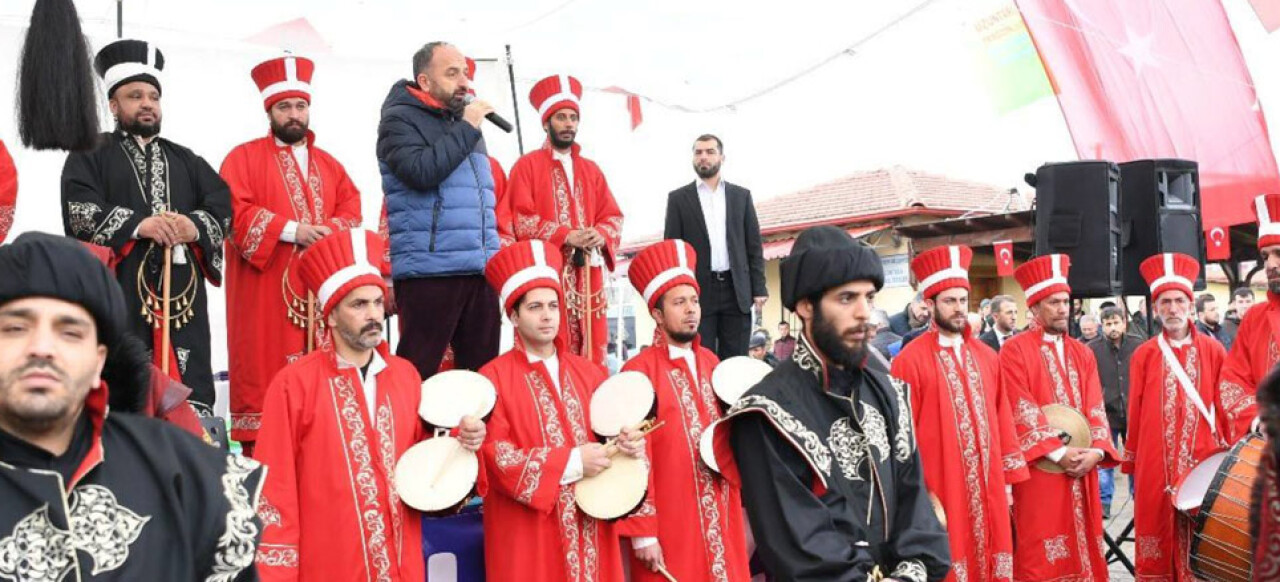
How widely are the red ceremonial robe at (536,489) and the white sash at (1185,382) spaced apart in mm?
3952

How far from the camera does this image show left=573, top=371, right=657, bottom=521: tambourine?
4.28 metres

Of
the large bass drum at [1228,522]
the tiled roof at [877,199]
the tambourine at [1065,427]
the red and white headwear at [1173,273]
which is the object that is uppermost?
the tiled roof at [877,199]

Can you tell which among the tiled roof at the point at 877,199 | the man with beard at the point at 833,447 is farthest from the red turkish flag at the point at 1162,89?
the tiled roof at the point at 877,199

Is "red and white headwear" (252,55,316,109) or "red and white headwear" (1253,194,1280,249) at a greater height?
"red and white headwear" (252,55,316,109)

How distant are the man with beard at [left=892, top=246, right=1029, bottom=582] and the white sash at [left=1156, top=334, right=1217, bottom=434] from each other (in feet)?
4.41

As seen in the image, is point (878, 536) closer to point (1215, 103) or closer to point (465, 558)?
point (465, 558)

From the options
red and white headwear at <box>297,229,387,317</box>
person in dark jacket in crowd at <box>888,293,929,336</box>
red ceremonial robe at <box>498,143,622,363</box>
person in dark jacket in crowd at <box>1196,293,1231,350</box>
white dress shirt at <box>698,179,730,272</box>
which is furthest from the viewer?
person in dark jacket in crowd at <box>1196,293,1231,350</box>

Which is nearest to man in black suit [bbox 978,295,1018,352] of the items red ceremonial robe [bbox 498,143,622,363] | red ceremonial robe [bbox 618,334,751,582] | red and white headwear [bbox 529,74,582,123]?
red ceremonial robe [bbox 498,143,622,363]

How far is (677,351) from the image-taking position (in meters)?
5.08

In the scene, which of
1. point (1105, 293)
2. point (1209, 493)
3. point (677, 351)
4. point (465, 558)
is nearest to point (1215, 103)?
point (1105, 293)

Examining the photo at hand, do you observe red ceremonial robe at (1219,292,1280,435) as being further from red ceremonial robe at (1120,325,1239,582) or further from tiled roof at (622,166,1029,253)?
tiled roof at (622,166,1029,253)

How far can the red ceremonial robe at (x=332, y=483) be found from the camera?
3836 millimetres

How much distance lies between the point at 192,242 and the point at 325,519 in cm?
161

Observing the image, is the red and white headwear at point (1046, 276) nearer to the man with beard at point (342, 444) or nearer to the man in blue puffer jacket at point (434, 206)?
the man in blue puffer jacket at point (434, 206)
